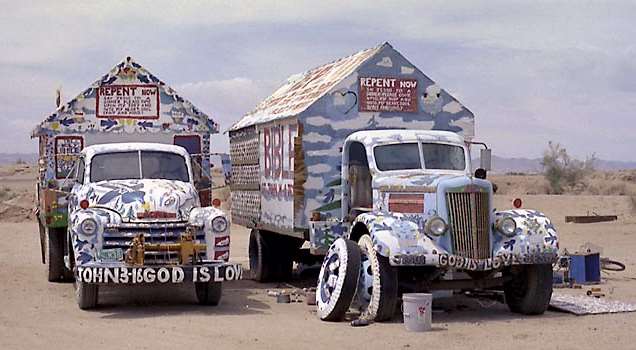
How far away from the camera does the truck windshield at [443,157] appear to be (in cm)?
1308

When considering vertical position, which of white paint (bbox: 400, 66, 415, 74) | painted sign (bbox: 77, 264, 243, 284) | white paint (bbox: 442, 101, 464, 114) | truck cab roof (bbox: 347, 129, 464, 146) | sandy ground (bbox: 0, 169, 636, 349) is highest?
white paint (bbox: 400, 66, 415, 74)

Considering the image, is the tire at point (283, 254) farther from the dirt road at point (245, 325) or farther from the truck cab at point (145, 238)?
the truck cab at point (145, 238)

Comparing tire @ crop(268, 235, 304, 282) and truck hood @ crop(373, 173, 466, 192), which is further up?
truck hood @ crop(373, 173, 466, 192)

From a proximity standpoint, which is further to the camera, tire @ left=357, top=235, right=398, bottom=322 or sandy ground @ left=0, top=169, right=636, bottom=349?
tire @ left=357, top=235, right=398, bottom=322

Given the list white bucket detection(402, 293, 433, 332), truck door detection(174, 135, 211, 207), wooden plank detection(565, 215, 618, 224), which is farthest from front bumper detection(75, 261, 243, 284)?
wooden plank detection(565, 215, 618, 224)

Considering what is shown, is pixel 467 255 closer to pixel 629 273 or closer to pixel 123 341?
pixel 123 341

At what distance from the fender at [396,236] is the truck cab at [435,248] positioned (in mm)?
11

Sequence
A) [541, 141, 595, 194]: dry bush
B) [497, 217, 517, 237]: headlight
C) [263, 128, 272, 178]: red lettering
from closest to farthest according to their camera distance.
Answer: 1. [497, 217, 517, 237]: headlight
2. [263, 128, 272, 178]: red lettering
3. [541, 141, 595, 194]: dry bush

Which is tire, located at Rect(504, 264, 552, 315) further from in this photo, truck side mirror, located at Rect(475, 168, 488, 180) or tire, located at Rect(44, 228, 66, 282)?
tire, located at Rect(44, 228, 66, 282)

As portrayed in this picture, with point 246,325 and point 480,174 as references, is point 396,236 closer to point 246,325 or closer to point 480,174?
point 480,174

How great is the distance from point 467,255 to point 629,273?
6.80 m

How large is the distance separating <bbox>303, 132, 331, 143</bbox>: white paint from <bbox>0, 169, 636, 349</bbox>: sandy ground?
228 cm

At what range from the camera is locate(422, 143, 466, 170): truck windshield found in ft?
42.9

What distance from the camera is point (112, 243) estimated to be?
12.4m
